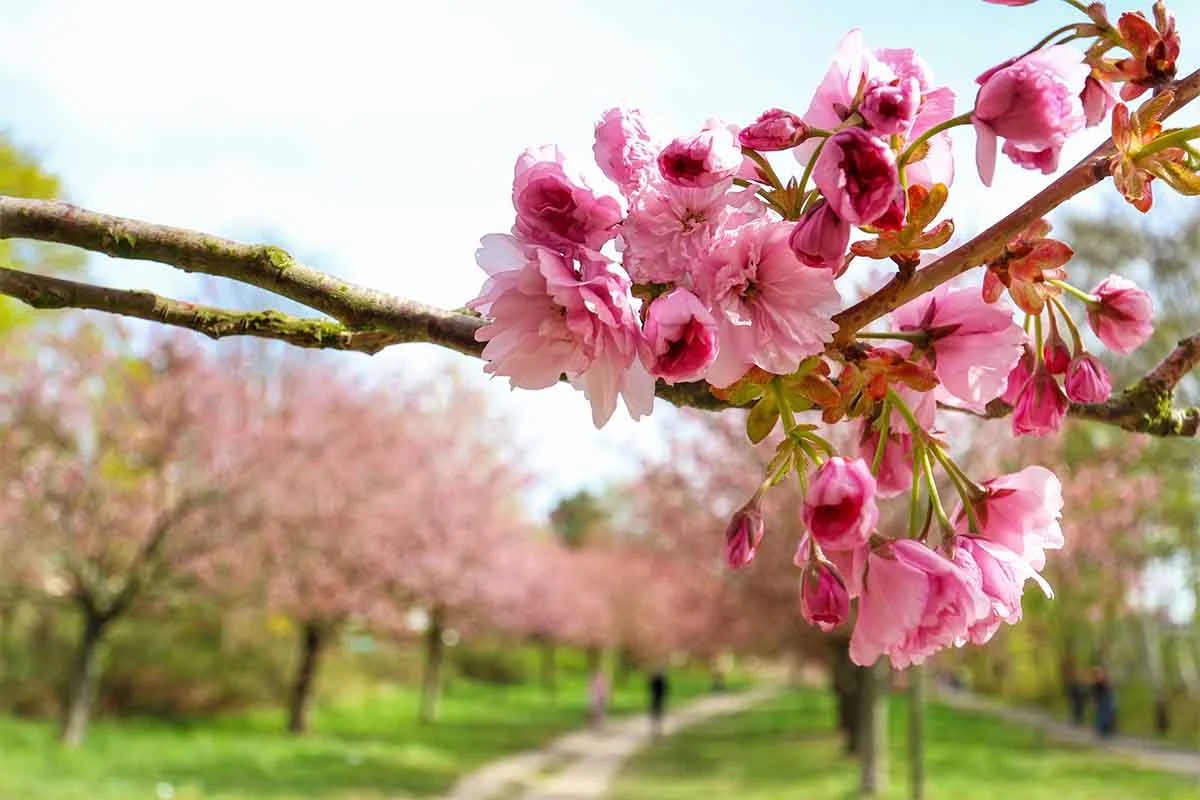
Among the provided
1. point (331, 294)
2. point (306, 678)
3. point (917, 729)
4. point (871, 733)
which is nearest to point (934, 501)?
point (331, 294)

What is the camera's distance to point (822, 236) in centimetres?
89

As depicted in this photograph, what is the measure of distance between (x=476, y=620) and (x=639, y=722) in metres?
5.42

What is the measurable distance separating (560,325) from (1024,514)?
547 mm

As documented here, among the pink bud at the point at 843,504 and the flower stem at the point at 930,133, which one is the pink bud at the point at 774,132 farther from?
the pink bud at the point at 843,504

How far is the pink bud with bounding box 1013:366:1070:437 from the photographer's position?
1107 mm

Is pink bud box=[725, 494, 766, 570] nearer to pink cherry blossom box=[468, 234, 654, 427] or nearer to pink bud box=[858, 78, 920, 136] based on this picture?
pink cherry blossom box=[468, 234, 654, 427]

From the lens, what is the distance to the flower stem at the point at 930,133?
3.14ft

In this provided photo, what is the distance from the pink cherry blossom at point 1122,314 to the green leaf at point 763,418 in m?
0.41

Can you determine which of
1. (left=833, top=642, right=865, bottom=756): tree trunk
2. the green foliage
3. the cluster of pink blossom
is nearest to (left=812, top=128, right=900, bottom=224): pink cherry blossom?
the cluster of pink blossom

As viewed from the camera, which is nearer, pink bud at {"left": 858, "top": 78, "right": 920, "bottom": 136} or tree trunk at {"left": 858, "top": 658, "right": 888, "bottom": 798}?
pink bud at {"left": 858, "top": 78, "right": 920, "bottom": 136}

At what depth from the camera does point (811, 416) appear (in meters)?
10.8

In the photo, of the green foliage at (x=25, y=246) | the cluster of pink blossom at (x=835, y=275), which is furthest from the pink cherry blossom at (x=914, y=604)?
the green foliage at (x=25, y=246)

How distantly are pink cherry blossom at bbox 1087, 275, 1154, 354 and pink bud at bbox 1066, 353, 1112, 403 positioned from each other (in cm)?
4

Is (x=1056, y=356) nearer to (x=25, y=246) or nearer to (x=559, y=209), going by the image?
(x=559, y=209)
